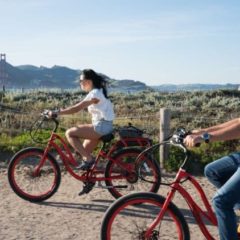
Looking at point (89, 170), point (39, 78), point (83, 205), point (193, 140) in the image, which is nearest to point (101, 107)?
point (89, 170)

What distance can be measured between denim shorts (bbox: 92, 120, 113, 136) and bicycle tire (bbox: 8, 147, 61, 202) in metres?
0.72

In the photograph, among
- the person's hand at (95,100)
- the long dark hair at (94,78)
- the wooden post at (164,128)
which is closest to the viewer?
the person's hand at (95,100)

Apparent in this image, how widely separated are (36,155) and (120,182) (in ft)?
3.92

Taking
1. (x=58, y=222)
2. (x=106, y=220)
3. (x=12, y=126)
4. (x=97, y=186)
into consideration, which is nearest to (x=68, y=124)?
(x=12, y=126)

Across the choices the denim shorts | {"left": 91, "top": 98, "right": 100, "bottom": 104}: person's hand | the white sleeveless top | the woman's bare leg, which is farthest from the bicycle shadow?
{"left": 91, "top": 98, "right": 100, "bottom": 104}: person's hand

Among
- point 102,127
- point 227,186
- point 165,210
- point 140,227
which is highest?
point 102,127

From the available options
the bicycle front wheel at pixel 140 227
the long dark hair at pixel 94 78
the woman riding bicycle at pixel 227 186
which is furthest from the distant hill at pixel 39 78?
the woman riding bicycle at pixel 227 186

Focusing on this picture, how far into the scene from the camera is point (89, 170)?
7.41 metres

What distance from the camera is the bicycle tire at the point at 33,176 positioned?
7.50 metres

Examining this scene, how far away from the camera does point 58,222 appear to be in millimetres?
6500

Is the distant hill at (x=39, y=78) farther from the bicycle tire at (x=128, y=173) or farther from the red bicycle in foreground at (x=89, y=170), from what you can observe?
the bicycle tire at (x=128, y=173)

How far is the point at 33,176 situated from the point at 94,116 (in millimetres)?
1172

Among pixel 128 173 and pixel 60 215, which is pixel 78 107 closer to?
pixel 128 173

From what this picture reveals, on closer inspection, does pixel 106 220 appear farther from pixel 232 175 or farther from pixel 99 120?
pixel 99 120
